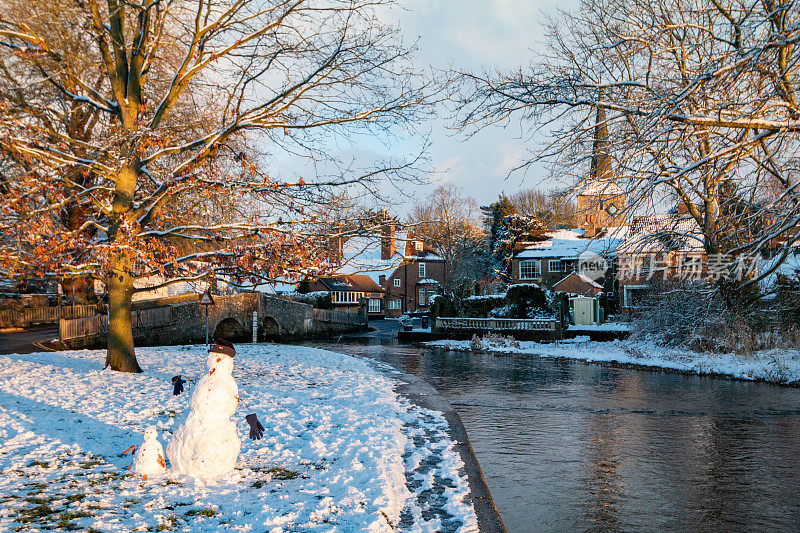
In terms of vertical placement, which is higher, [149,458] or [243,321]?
[243,321]

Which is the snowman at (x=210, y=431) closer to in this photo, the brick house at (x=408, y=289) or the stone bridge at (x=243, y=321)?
the stone bridge at (x=243, y=321)

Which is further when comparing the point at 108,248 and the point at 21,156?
the point at 21,156

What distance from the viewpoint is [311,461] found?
22.2 ft

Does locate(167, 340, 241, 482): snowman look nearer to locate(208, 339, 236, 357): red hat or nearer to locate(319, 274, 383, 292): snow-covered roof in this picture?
locate(208, 339, 236, 357): red hat

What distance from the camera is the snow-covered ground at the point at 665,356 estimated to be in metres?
16.2

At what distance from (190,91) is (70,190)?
400 cm

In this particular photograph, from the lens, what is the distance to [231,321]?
119 ft

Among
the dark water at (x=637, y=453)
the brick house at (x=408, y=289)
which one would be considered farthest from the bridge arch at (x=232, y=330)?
the brick house at (x=408, y=289)

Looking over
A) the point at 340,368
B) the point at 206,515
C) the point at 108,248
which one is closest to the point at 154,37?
the point at 108,248

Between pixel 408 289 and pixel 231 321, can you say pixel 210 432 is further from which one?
pixel 408 289

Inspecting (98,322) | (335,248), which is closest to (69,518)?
(335,248)

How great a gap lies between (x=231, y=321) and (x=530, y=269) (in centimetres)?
3046

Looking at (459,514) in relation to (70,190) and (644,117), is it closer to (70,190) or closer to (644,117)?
(644,117)

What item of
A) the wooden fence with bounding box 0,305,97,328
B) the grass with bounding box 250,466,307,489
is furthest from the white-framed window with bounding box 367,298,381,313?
the grass with bounding box 250,466,307,489
